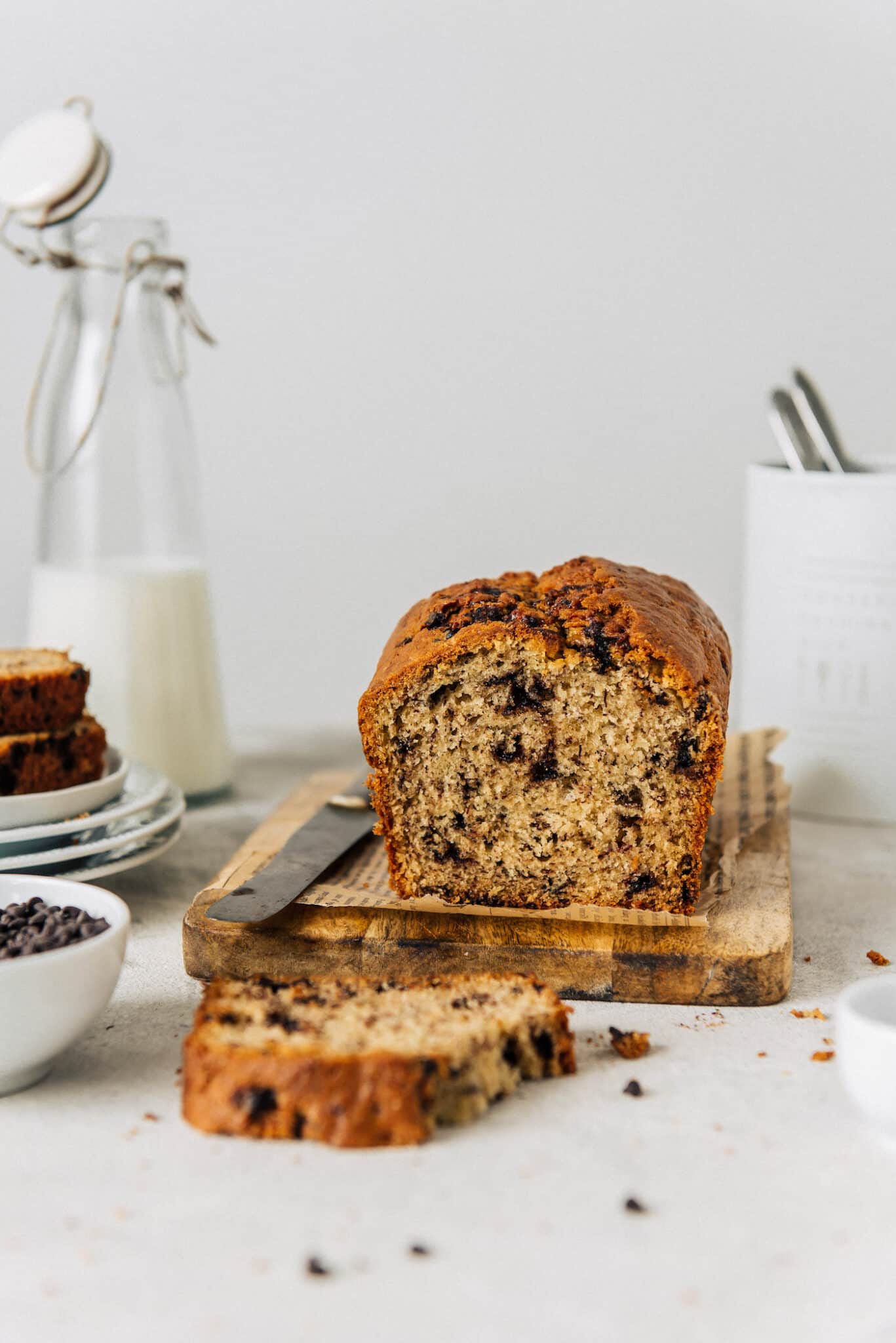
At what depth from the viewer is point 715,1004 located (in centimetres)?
207

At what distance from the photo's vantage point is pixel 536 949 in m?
2.09

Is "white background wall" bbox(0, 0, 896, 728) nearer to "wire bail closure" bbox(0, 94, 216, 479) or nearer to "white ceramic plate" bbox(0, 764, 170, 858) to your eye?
"wire bail closure" bbox(0, 94, 216, 479)

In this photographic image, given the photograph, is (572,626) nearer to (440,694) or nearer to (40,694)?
(440,694)

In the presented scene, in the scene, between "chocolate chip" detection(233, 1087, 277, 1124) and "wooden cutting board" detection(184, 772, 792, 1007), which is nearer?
"chocolate chip" detection(233, 1087, 277, 1124)

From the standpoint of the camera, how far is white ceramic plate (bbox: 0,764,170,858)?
7.56 feet

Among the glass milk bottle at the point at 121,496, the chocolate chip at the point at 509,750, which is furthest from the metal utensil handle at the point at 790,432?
the glass milk bottle at the point at 121,496

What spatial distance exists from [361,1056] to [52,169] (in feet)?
6.43

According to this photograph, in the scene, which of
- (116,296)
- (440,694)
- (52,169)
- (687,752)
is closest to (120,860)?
(440,694)

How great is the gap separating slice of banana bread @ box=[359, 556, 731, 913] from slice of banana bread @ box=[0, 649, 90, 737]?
639mm

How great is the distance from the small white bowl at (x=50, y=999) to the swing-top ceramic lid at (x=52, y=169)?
1.58 metres

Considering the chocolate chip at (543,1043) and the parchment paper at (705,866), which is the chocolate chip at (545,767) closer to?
the parchment paper at (705,866)

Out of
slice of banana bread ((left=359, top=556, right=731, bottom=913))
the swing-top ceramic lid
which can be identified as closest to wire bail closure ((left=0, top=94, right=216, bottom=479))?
the swing-top ceramic lid

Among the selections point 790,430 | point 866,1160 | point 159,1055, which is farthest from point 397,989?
point 790,430

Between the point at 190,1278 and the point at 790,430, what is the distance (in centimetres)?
225
